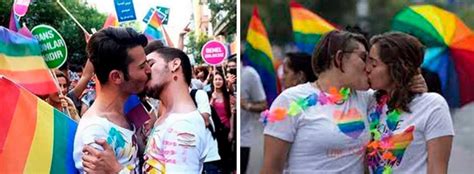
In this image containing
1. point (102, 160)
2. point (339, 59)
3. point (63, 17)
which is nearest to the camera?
point (102, 160)

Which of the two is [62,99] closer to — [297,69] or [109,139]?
[109,139]

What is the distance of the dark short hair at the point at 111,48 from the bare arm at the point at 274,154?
0.54m

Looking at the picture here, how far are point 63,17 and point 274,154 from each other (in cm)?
89

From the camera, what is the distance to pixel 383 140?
239cm

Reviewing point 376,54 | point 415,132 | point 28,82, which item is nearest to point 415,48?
point 376,54

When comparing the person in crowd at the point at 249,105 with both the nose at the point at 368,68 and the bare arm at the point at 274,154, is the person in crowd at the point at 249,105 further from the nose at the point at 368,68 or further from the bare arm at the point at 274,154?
the nose at the point at 368,68

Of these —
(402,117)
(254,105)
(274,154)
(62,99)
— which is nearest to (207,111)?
(254,105)

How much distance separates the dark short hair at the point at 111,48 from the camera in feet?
7.75

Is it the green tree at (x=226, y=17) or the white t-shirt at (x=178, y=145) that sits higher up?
the green tree at (x=226, y=17)

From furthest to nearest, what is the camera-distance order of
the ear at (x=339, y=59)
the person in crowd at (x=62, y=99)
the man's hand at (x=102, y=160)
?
the person in crowd at (x=62, y=99) < the ear at (x=339, y=59) < the man's hand at (x=102, y=160)

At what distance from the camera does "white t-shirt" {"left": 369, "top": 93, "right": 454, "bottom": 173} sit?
2.30 m

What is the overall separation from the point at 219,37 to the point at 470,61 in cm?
86

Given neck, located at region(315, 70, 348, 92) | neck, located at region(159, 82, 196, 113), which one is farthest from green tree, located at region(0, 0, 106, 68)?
neck, located at region(315, 70, 348, 92)

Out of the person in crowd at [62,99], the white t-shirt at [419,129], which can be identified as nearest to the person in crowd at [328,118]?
the white t-shirt at [419,129]
